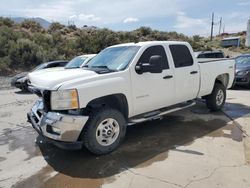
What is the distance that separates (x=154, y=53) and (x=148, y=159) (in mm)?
2310

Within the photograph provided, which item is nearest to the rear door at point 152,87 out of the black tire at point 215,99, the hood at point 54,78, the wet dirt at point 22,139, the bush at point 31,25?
the hood at point 54,78

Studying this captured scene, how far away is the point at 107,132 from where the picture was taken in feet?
16.3

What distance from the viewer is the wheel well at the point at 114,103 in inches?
193

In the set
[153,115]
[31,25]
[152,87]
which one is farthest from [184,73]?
[31,25]

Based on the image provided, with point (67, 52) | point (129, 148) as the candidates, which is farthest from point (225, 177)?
point (67, 52)

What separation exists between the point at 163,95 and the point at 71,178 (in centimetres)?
267

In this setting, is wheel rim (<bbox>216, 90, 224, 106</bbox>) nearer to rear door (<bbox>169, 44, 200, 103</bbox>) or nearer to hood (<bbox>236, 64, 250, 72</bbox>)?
rear door (<bbox>169, 44, 200, 103</bbox>)

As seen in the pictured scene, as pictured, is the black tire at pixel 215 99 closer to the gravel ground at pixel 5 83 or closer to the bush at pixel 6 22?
the gravel ground at pixel 5 83

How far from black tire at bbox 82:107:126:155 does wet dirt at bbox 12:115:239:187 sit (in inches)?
5.3

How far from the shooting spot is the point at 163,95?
19.3ft

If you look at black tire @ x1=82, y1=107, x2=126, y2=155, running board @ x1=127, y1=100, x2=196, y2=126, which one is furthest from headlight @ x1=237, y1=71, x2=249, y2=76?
black tire @ x1=82, y1=107, x2=126, y2=155

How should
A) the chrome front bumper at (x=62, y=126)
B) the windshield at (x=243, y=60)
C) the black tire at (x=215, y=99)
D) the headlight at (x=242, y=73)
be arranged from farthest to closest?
the windshield at (x=243, y=60) < the headlight at (x=242, y=73) < the black tire at (x=215, y=99) < the chrome front bumper at (x=62, y=126)

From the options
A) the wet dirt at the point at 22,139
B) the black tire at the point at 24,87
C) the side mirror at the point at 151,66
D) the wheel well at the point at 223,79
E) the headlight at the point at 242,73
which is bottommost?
the wet dirt at the point at 22,139

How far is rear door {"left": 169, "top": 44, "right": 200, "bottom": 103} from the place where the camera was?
6.25m
